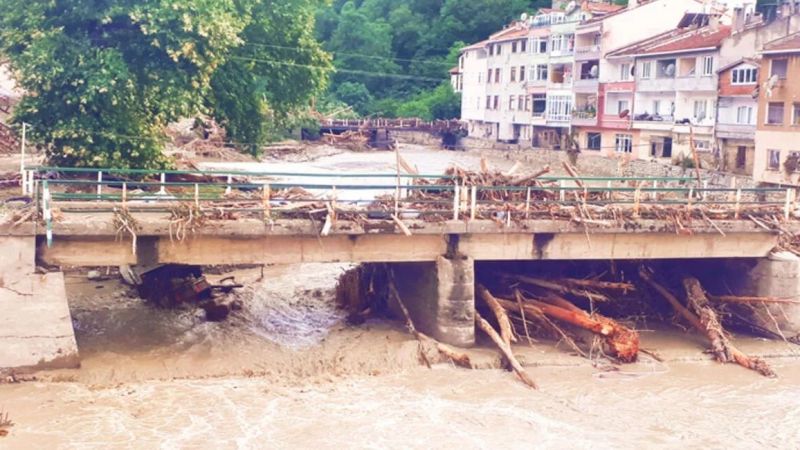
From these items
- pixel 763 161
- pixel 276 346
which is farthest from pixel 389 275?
pixel 763 161

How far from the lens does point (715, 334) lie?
20.5 m

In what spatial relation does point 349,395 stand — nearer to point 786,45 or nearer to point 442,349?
point 442,349

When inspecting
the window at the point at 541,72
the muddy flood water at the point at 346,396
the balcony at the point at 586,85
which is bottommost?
the muddy flood water at the point at 346,396

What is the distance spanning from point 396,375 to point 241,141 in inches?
588

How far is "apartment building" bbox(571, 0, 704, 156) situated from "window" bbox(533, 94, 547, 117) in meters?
7.66

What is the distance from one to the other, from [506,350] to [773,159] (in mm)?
31069

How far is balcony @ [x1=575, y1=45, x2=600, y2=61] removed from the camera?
63.0 meters

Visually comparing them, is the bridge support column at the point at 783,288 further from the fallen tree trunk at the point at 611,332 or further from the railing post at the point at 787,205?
the fallen tree trunk at the point at 611,332

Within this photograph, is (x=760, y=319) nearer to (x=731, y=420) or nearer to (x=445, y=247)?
(x=731, y=420)

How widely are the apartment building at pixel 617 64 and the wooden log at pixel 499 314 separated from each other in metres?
40.6

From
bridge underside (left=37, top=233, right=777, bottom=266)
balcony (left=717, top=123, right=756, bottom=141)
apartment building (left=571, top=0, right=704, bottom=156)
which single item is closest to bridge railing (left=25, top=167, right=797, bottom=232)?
bridge underside (left=37, top=233, right=777, bottom=266)

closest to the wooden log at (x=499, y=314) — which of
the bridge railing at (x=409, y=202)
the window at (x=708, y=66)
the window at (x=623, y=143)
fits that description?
the bridge railing at (x=409, y=202)

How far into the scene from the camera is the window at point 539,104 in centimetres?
7224

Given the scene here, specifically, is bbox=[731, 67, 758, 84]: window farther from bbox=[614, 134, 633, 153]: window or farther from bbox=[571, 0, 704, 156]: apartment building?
bbox=[614, 134, 633, 153]: window
